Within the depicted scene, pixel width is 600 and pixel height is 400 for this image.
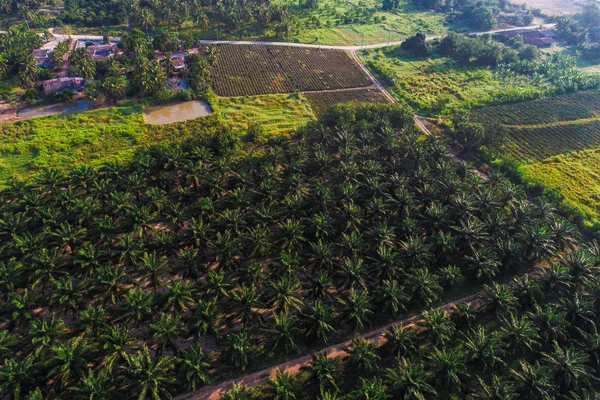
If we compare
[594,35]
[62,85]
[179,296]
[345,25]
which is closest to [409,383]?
[179,296]

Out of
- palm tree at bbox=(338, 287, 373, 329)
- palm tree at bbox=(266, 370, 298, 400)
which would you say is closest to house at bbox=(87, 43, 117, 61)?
palm tree at bbox=(338, 287, 373, 329)

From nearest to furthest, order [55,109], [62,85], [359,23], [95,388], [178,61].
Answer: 1. [95,388]
2. [55,109]
3. [62,85]
4. [178,61]
5. [359,23]

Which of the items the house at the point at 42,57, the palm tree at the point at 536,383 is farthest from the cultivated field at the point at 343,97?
the palm tree at the point at 536,383

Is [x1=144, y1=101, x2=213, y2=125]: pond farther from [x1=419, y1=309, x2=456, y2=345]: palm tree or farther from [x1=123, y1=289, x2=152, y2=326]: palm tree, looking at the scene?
[x1=419, y1=309, x2=456, y2=345]: palm tree

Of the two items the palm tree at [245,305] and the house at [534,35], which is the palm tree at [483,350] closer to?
the palm tree at [245,305]

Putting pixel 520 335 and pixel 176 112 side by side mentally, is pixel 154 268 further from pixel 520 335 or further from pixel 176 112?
pixel 176 112

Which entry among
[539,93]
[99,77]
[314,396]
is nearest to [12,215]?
[314,396]
